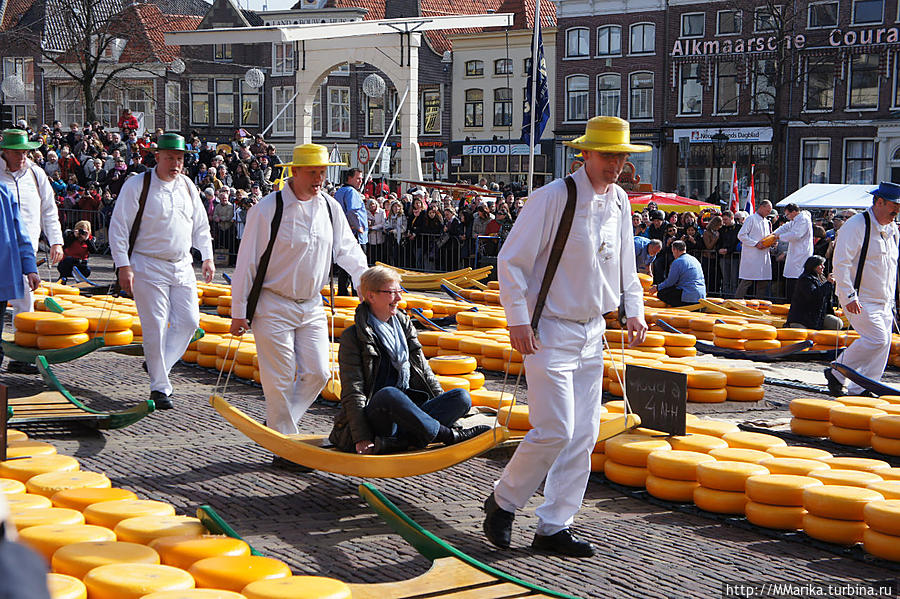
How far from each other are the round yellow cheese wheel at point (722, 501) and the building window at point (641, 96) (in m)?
43.2

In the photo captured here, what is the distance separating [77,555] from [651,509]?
3513 mm

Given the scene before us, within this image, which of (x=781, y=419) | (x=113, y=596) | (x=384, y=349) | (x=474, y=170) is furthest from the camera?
(x=474, y=170)

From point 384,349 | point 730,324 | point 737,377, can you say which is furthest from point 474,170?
point 384,349

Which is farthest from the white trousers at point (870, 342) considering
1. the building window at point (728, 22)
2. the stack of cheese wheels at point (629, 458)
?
the building window at point (728, 22)

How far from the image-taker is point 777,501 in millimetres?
6035

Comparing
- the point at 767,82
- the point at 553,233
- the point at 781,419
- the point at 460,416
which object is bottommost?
the point at 781,419

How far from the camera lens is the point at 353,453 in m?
6.20

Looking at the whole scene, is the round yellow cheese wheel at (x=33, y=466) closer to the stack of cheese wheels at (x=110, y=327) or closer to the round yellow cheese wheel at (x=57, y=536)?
the round yellow cheese wheel at (x=57, y=536)

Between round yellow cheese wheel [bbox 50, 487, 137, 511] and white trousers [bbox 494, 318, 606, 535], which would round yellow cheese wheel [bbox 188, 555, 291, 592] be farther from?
white trousers [bbox 494, 318, 606, 535]

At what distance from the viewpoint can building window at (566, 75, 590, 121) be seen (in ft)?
163

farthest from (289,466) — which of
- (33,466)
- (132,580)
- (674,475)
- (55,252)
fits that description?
(55,252)

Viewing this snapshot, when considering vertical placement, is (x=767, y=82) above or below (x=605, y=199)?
above

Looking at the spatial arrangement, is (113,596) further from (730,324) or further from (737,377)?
(730,324)

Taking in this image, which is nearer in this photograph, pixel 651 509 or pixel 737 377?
pixel 651 509
